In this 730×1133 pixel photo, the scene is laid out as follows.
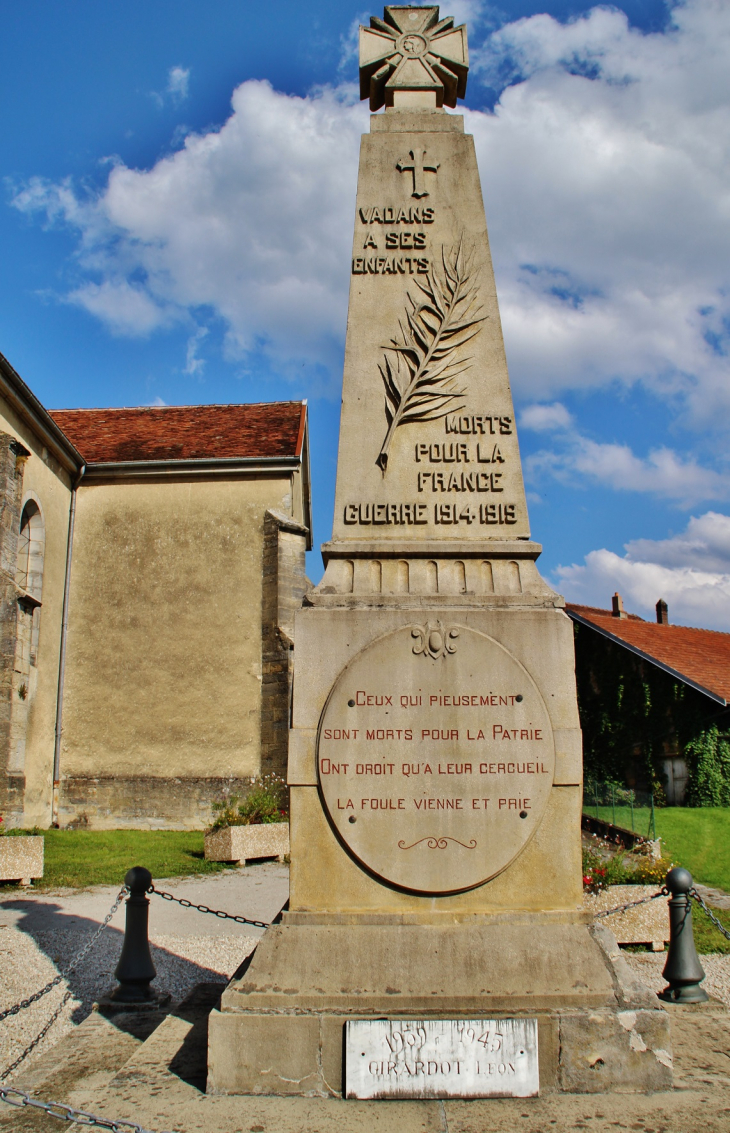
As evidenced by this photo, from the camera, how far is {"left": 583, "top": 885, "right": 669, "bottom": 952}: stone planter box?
6.95 metres

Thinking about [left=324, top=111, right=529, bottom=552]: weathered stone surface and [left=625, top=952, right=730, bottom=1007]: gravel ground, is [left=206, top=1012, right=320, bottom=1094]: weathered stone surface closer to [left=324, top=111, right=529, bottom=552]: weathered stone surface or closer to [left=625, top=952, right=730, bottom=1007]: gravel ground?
[left=324, top=111, right=529, bottom=552]: weathered stone surface

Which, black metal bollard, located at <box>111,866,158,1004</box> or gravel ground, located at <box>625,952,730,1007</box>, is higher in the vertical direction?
black metal bollard, located at <box>111,866,158,1004</box>

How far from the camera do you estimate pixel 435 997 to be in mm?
2957

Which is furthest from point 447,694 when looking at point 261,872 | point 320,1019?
point 261,872

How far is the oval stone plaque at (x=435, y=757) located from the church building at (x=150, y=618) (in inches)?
456

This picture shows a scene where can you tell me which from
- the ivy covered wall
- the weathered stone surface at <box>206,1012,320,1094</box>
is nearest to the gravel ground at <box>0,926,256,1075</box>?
the weathered stone surface at <box>206,1012,320,1094</box>

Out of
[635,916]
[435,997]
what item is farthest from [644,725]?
[435,997]

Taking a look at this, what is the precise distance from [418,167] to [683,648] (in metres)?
21.9

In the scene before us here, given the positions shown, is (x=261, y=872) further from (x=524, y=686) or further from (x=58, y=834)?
(x=524, y=686)

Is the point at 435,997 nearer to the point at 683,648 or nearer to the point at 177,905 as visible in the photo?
the point at 177,905

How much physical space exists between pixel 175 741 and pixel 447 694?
→ 13.4m

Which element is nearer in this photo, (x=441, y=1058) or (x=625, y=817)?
(x=441, y=1058)

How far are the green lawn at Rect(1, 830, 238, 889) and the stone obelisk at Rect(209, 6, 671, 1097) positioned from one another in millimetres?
7320

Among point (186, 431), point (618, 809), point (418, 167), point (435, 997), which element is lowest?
point (618, 809)
